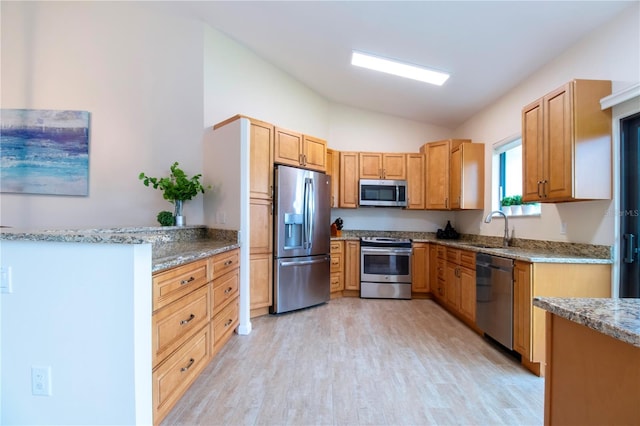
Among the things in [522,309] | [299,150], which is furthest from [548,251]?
[299,150]

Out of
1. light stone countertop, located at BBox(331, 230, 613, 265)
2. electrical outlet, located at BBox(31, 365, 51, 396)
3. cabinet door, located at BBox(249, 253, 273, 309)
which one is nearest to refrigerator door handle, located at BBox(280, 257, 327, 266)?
cabinet door, located at BBox(249, 253, 273, 309)

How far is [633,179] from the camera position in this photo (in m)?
2.07

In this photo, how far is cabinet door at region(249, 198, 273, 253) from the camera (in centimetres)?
321

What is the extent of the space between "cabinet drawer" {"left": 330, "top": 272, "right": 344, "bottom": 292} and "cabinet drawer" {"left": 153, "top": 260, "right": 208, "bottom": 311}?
2.49 meters

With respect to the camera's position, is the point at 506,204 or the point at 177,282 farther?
the point at 506,204

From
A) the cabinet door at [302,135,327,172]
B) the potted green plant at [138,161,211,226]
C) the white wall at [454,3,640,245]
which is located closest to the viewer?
the white wall at [454,3,640,245]

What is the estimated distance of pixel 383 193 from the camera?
464cm

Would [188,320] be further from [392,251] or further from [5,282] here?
[392,251]

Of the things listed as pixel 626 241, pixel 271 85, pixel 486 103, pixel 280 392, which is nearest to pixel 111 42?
pixel 271 85

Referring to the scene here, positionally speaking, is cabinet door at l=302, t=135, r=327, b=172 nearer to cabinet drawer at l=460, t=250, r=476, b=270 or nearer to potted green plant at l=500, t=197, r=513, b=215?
cabinet drawer at l=460, t=250, r=476, b=270

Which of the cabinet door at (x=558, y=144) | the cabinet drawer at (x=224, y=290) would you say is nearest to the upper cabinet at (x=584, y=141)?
the cabinet door at (x=558, y=144)

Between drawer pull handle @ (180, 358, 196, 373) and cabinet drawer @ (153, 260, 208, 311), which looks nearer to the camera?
cabinet drawer @ (153, 260, 208, 311)

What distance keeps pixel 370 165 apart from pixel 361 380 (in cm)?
334

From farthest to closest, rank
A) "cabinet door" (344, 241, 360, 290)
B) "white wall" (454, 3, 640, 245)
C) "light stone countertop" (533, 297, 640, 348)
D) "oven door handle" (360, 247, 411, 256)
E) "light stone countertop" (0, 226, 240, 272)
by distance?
"cabinet door" (344, 241, 360, 290)
"oven door handle" (360, 247, 411, 256)
"white wall" (454, 3, 640, 245)
"light stone countertop" (0, 226, 240, 272)
"light stone countertop" (533, 297, 640, 348)
